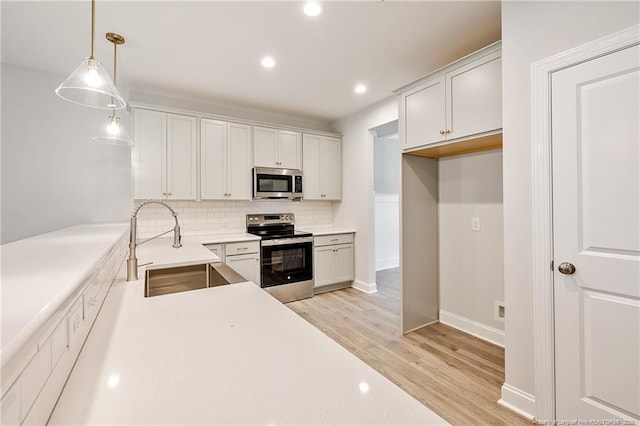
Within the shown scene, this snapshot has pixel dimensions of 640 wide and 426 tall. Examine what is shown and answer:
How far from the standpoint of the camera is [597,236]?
146 cm

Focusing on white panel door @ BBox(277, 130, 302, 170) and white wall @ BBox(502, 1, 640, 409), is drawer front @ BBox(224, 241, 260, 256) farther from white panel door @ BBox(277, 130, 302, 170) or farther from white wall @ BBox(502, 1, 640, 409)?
white wall @ BBox(502, 1, 640, 409)

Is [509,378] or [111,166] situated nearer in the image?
[509,378]

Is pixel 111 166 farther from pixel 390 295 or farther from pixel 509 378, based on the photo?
pixel 509 378

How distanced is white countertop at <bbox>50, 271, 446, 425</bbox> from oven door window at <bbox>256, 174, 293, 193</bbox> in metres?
2.86

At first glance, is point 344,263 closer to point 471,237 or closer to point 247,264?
point 247,264

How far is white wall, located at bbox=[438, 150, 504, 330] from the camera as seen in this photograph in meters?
2.62

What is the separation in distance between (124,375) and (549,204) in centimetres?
204

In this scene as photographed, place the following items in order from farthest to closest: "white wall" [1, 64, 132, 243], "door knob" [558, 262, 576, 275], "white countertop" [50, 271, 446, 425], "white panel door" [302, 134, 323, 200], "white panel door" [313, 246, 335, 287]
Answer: "white panel door" [302, 134, 323, 200]
"white panel door" [313, 246, 335, 287]
"white wall" [1, 64, 132, 243]
"door knob" [558, 262, 576, 275]
"white countertop" [50, 271, 446, 425]

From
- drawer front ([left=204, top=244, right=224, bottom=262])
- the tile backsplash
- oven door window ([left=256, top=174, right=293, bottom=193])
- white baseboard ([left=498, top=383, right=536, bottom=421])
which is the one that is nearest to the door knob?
white baseboard ([left=498, top=383, right=536, bottom=421])

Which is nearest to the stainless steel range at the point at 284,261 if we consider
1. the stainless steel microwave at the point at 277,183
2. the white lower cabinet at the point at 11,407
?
the stainless steel microwave at the point at 277,183

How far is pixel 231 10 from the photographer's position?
2047mm

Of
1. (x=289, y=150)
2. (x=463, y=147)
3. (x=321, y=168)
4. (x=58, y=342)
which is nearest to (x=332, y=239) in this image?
(x=321, y=168)

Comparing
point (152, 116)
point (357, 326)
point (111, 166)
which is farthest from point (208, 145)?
point (357, 326)

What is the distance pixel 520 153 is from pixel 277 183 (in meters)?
2.88
